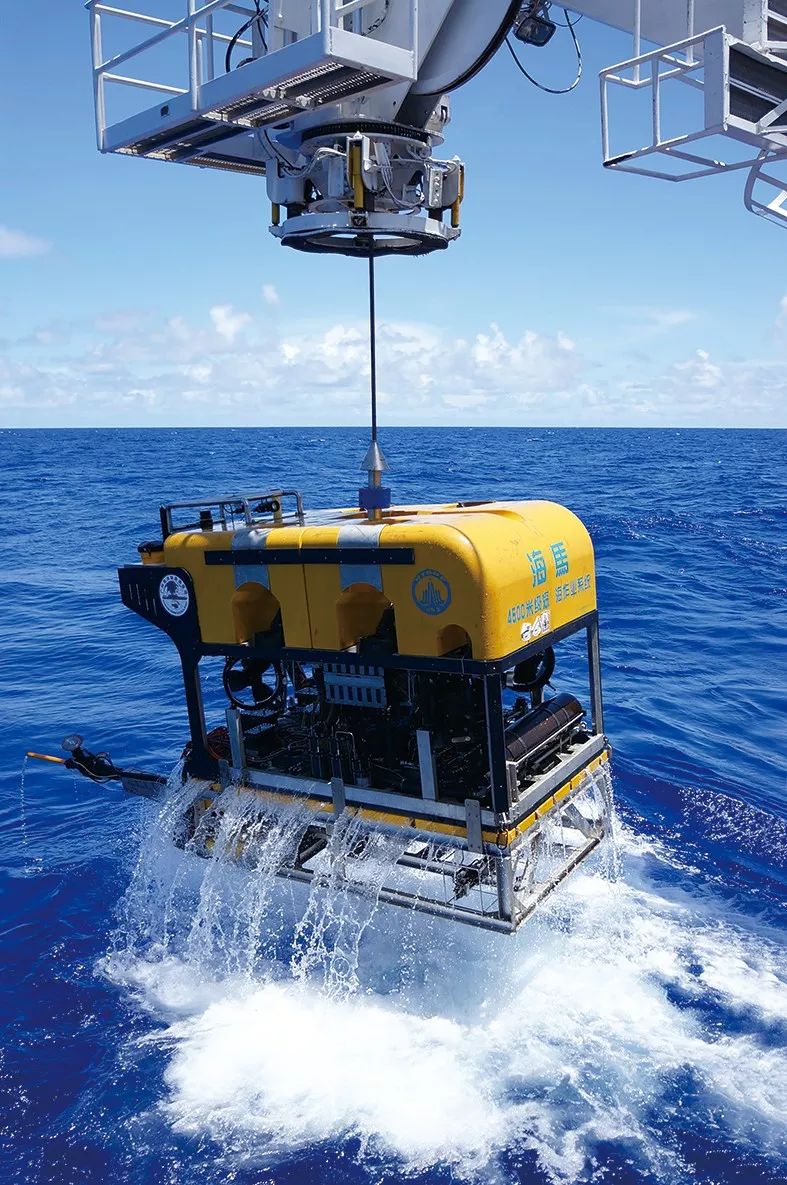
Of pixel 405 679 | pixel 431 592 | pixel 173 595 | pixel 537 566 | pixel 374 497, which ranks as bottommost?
pixel 405 679

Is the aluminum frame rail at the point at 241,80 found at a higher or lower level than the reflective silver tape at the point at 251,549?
higher

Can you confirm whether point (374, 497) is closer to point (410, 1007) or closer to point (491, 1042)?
point (410, 1007)

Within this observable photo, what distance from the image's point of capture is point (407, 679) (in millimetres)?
7699

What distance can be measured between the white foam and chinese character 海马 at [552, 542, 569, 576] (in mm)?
3327

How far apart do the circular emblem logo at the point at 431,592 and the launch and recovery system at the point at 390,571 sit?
2 centimetres

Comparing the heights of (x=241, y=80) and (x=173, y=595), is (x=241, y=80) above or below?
above

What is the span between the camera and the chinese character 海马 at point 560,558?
7.59 metres

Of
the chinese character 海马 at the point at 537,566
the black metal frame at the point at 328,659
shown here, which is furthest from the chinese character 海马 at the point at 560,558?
the black metal frame at the point at 328,659

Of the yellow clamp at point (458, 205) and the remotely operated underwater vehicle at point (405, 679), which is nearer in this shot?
the remotely operated underwater vehicle at point (405, 679)

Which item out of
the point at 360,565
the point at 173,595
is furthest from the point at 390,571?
the point at 173,595

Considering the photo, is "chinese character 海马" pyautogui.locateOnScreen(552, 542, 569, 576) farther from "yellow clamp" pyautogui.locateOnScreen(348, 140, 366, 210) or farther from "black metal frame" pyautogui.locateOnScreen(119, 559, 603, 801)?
"yellow clamp" pyautogui.locateOnScreen(348, 140, 366, 210)

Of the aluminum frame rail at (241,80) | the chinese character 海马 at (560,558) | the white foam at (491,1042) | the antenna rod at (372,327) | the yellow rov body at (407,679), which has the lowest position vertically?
the white foam at (491,1042)

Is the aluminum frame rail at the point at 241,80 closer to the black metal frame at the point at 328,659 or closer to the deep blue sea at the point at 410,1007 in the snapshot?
the black metal frame at the point at 328,659

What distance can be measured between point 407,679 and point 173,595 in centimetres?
229
